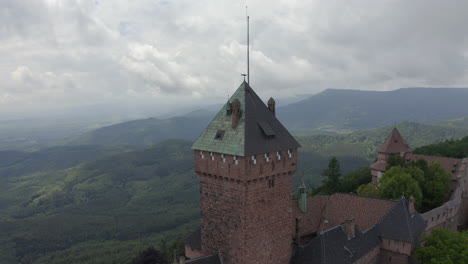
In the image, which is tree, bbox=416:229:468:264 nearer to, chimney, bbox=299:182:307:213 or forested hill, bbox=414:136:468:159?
chimney, bbox=299:182:307:213

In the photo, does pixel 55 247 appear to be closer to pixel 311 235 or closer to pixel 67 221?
pixel 67 221

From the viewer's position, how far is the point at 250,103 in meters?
22.9

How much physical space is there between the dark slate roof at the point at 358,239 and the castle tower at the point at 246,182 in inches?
116

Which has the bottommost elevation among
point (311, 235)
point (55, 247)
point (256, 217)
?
point (55, 247)

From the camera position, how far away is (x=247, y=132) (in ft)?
70.5

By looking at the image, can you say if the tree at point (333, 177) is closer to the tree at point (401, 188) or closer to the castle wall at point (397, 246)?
the tree at point (401, 188)

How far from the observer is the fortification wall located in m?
40.1

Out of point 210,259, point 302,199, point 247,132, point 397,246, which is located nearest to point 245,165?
point 247,132

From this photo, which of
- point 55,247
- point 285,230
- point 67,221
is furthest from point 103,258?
point 285,230

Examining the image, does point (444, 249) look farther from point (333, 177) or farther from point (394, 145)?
point (333, 177)

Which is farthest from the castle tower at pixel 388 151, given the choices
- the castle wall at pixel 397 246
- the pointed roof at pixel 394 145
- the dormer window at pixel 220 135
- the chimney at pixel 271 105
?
the dormer window at pixel 220 135

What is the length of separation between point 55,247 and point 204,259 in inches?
5812

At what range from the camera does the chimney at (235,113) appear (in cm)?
2186

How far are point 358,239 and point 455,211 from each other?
78.7 ft
